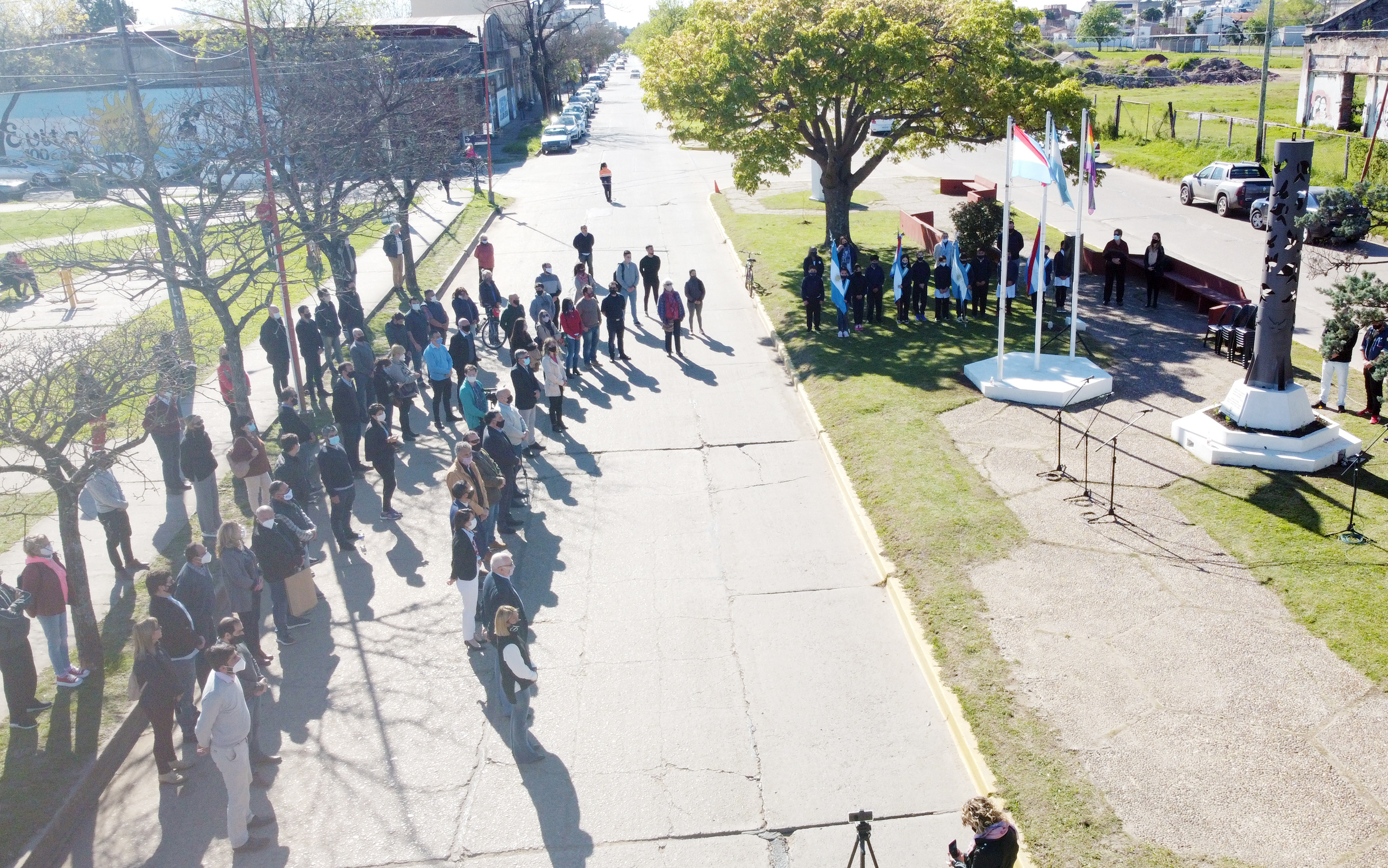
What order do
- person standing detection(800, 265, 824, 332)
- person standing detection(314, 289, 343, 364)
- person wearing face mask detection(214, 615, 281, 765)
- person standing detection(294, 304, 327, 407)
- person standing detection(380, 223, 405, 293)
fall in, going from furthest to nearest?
person standing detection(380, 223, 405, 293), person standing detection(800, 265, 824, 332), person standing detection(314, 289, 343, 364), person standing detection(294, 304, 327, 407), person wearing face mask detection(214, 615, 281, 765)

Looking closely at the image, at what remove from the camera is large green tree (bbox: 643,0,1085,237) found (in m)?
20.4

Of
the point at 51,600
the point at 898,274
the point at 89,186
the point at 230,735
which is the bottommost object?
the point at 230,735

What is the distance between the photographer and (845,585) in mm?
11273

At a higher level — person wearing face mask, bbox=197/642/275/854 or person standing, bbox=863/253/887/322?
person standing, bbox=863/253/887/322

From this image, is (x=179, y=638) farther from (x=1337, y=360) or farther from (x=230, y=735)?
(x=1337, y=360)

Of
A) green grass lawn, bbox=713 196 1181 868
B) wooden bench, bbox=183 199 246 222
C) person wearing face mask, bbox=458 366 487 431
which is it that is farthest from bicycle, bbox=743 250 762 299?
wooden bench, bbox=183 199 246 222

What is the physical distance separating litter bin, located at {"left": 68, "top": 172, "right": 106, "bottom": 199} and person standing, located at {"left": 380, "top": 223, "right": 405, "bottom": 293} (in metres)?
7.91

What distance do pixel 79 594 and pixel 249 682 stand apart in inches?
97.4

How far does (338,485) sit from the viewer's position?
1192cm

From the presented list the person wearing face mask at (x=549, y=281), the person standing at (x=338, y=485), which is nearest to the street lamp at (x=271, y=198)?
the person standing at (x=338, y=485)

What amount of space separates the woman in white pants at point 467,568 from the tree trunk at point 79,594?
3.21 metres

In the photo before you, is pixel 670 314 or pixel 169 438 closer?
pixel 169 438

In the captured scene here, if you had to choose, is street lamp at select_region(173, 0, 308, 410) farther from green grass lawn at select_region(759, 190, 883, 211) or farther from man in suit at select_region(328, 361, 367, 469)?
green grass lawn at select_region(759, 190, 883, 211)

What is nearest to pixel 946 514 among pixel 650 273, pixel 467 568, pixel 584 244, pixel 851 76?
pixel 467 568
